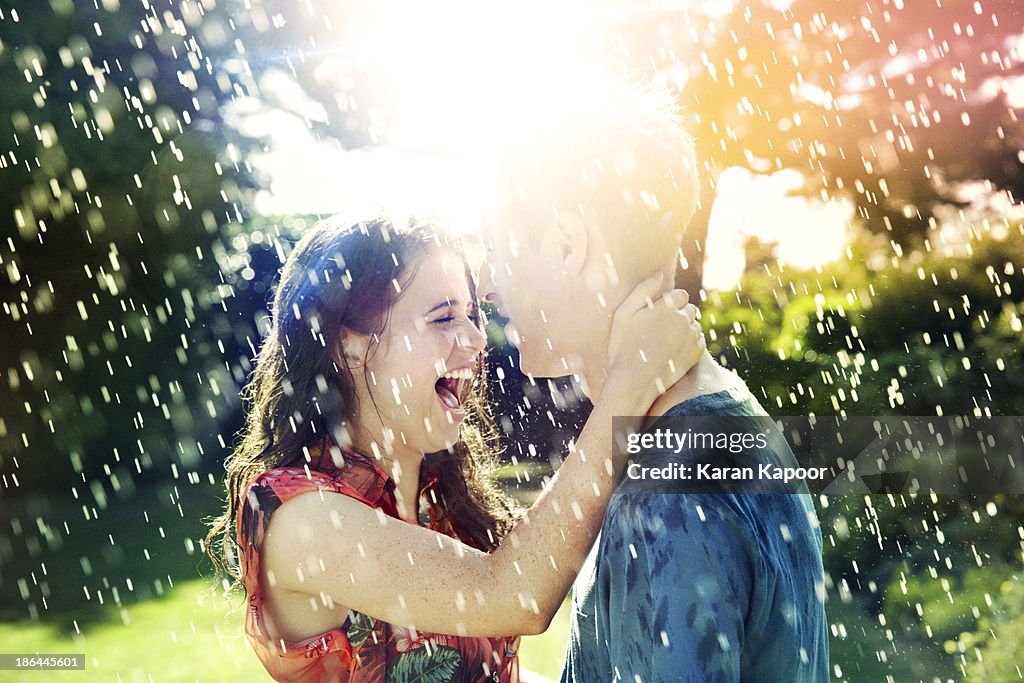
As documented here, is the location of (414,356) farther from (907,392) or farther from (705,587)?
(907,392)

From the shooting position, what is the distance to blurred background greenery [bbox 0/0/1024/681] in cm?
A: 673

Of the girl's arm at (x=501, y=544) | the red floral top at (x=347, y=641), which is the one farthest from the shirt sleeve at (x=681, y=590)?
the red floral top at (x=347, y=641)

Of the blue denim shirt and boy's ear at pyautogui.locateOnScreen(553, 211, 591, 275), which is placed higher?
boy's ear at pyautogui.locateOnScreen(553, 211, 591, 275)

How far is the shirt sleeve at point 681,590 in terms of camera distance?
5.44 feet

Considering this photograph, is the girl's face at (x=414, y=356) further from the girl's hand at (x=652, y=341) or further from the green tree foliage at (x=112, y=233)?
the green tree foliage at (x=112, y=233)

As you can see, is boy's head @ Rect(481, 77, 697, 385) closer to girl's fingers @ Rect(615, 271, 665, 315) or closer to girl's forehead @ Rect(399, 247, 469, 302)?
girl's fingers @ Rect(615, 271, 665, 315)

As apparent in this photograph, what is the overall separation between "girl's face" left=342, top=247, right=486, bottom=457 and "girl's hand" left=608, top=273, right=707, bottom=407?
1.12 meters

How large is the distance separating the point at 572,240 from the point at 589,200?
0.34 feet

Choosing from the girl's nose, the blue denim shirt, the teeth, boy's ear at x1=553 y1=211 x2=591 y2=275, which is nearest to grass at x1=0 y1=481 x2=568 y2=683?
the teeth

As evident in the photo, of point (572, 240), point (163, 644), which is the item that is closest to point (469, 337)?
point (572, 240)

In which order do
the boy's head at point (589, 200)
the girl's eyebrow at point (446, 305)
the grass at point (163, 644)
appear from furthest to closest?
the grass at point (163, 644) < the girl's eyebrow at point (446, 305) < the boy's head at point (589, 200)

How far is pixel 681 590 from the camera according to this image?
1666 millimetres

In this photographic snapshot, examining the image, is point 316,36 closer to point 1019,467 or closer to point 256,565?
point 1019,467

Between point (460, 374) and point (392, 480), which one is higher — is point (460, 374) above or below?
above
